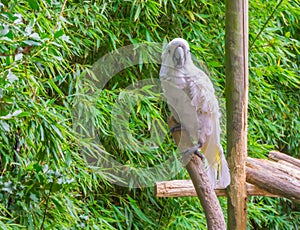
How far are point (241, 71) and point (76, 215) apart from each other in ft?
2.46

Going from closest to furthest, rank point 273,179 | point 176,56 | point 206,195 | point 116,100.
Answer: point 206,195
point 176,56
point 273,179
point 116,100

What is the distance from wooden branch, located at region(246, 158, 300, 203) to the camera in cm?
168

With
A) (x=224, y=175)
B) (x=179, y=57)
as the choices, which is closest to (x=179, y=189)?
(x=224, y=175)

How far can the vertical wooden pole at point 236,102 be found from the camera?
5.33 feet

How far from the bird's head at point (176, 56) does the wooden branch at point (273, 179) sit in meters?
0.42

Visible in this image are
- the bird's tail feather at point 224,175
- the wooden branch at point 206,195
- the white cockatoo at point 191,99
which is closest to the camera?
the wooden branch at point 206,195

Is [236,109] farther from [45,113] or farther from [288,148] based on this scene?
[288,148]

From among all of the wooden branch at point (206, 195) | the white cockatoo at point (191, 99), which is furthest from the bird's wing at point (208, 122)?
the wooden branch at point (206, 195)

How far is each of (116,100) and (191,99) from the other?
0.58 m

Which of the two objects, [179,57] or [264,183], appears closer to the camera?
[179,57]

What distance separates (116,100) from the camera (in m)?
2.19

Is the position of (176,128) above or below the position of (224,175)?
above

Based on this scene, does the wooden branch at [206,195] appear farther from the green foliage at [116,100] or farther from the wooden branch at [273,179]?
the green foliage at [116,100]

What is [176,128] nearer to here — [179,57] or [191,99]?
[191,99]
